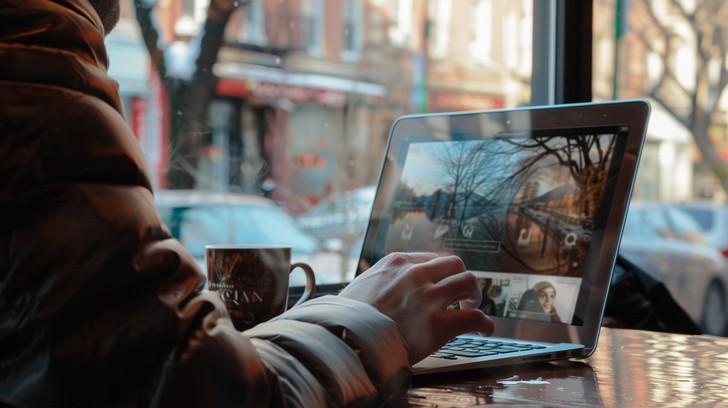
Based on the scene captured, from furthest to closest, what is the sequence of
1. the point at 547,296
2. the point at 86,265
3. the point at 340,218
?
1. the point at 340,218
2. the point at 547,296
3. the point at 86,265

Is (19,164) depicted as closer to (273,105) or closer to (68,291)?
(68,291)

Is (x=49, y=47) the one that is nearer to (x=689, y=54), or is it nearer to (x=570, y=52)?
(x=570, y=52)

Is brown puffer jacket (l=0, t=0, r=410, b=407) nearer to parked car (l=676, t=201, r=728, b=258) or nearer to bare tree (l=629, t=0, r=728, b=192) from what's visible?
bare tree (l=629, t=0, r=728, b=192)

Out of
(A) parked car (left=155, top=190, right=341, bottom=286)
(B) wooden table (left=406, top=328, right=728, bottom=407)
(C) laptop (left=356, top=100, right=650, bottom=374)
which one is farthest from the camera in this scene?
(A) parked car (left=155, top=190, right=341, bottom=286)

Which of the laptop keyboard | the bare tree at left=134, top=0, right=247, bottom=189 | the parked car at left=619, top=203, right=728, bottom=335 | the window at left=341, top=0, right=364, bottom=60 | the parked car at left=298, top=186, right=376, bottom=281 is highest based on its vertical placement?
the window at left=341, top=0, right=364, bottom=60

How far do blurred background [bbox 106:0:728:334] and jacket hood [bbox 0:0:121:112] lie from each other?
776 mm

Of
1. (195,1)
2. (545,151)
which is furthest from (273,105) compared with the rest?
(545,151)

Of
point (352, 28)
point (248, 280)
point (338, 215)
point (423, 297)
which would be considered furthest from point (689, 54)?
point (423, 297)

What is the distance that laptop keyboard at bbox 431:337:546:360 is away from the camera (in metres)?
0.93

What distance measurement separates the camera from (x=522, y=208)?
1.13m

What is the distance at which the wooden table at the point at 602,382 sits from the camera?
75 cm

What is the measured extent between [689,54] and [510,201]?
398 cm

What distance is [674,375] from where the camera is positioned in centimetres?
87

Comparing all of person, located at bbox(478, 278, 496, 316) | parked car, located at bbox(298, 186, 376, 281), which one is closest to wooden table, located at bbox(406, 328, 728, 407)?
person, located at bbox(478, 278, 496, 316)
